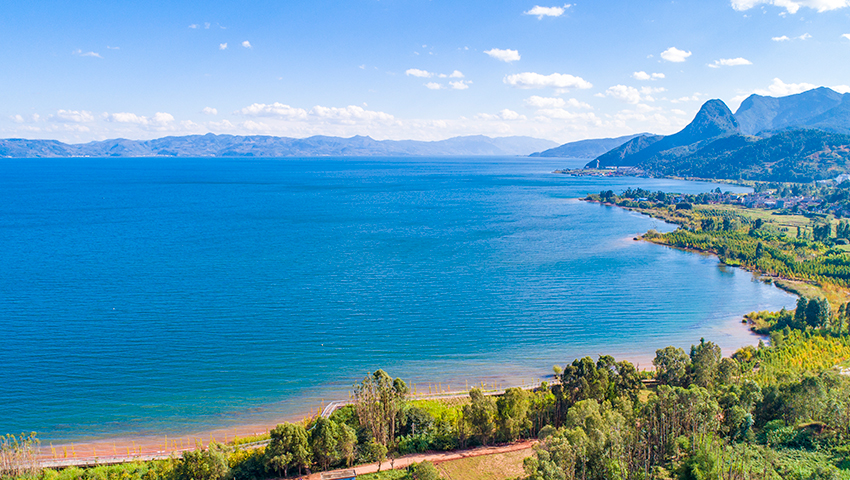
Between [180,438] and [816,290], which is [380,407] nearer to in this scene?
[180,438]

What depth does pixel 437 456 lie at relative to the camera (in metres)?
26.3

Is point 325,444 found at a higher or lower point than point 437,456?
higher

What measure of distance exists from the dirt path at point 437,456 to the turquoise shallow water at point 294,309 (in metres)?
9.39

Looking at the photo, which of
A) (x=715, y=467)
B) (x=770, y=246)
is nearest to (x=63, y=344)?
(x=715, y=467)

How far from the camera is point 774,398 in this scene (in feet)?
90.3

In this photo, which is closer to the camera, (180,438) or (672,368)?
(180,438)

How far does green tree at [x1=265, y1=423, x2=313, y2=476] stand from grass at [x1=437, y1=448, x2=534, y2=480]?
7.13 meters

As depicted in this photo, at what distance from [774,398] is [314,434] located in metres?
26.4

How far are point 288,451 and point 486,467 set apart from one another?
10.4m

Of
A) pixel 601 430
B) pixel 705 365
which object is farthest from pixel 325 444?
pixel 705 365

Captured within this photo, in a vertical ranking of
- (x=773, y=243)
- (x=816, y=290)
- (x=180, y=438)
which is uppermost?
(x=773, y=243)

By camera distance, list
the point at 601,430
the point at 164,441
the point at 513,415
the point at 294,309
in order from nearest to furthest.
Answer: 1. the point at 601,430
2. the point at 513,415
3. the point at 164,441
4. the point at 294,309

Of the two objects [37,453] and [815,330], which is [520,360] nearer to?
[815,330]

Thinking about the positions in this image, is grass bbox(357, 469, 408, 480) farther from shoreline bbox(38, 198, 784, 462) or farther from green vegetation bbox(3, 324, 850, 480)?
shoreline bbox(38, 198, 784, 462)
